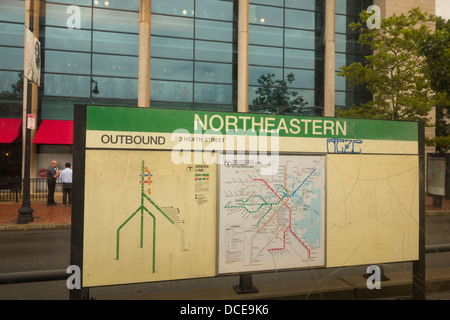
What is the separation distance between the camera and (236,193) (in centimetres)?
355

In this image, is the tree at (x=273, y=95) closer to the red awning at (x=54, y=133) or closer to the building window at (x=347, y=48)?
the building window at (x=347, y=48)

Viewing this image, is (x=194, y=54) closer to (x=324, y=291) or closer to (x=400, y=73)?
(x=400, y=73)

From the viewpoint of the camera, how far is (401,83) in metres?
14.9

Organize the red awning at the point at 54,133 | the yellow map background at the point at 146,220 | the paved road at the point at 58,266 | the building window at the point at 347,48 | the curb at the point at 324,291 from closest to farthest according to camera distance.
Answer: the yellow map background at the point at 146,220
the curb at the point at 324,291
the paved road at the point at 58,266
the red awning at the point at 54,133
the building window at the point at 347,48

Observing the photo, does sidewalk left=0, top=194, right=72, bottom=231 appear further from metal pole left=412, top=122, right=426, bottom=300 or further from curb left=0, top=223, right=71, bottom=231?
metal pole left=412, top=122, right=426, bottom=300

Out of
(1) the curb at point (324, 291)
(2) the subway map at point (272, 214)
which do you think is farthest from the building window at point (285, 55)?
(2) the subway map at point (272, 214)

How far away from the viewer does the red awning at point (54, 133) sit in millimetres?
17125

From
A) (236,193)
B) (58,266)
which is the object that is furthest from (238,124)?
(58,266)

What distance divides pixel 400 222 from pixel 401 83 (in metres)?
13.3

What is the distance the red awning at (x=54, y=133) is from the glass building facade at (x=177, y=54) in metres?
0.62

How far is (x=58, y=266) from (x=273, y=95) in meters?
16.9

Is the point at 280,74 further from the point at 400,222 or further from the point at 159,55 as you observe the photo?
the point at 400,222

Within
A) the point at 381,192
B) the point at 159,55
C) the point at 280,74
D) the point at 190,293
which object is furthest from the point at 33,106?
the point at 381,192

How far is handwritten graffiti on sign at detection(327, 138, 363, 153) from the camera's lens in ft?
12.5
